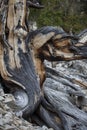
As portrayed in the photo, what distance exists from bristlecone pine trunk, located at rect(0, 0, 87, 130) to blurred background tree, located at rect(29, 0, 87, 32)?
6463mm

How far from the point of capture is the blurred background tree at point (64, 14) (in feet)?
45.8

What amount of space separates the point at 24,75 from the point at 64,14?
9.92 m

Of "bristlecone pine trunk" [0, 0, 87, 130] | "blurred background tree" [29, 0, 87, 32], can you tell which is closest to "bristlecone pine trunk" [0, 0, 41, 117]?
"bristlecone pine trunk" [0, 0, 87, 130]

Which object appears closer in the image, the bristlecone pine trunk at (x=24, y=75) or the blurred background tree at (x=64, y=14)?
the bristlecone pine trunk at (x=24, y=75)

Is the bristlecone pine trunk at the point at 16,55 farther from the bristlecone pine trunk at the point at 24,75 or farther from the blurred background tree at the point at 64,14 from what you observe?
the blurred background tree at the point at 64,14

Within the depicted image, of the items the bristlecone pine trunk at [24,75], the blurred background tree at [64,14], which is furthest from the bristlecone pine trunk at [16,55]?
the blurred background tree at [64,14]

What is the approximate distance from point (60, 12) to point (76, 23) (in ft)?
2.49

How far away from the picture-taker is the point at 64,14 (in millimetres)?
15930

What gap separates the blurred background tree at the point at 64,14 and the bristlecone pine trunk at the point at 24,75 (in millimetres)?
6463

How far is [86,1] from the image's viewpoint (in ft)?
54.7

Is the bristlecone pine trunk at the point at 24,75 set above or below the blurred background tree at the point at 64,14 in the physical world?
above

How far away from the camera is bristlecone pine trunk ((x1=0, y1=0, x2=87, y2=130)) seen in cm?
606

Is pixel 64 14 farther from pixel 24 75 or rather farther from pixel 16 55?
pixel 24 75

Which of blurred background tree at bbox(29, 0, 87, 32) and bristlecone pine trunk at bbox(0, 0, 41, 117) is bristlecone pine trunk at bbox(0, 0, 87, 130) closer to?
bristlecone pine trunk at bbox(0, 0, 41, 117)
